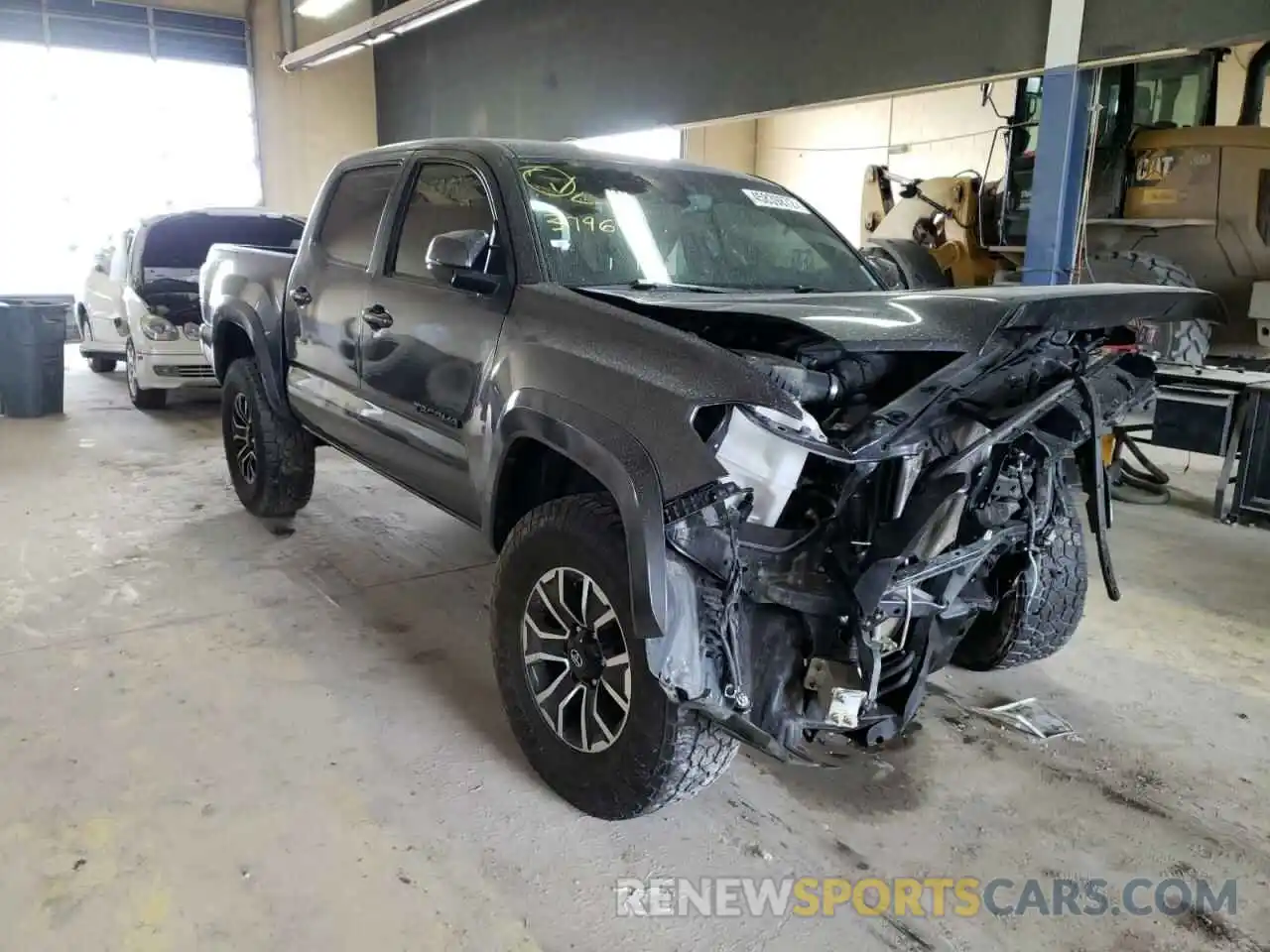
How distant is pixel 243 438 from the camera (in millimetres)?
4992

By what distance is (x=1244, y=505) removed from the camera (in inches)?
208

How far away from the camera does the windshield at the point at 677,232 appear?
2.94 meters

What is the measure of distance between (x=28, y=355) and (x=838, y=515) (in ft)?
25.5

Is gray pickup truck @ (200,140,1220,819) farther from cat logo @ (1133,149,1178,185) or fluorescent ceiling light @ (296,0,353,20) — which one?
fluorescent ceiling light @ (296,0,353,20)

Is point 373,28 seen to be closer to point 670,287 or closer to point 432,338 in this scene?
point 432,338

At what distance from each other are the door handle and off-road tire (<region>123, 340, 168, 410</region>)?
17.8 ft

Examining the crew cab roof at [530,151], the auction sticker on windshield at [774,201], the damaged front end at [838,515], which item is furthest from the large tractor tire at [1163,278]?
the damaged front end at [838,515]

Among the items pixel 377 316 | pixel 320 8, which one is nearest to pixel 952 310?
pixel 377 316

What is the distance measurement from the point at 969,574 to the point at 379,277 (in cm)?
234

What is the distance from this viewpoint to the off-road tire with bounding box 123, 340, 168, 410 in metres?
8.02

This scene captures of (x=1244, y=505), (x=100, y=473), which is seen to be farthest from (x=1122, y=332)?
(x=100, y=473)

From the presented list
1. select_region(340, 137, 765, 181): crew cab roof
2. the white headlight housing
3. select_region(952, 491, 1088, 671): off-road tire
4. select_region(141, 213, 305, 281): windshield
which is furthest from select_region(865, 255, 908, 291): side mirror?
the white headlight housing

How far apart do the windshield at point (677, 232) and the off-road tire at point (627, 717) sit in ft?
2.64

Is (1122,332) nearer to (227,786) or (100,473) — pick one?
(227,786)
